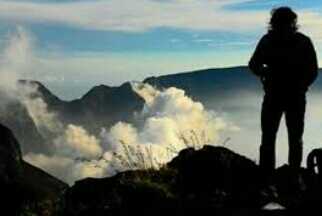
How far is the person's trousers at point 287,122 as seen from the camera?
518 inches

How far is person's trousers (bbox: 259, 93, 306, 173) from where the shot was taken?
1315 cm

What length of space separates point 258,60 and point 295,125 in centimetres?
135

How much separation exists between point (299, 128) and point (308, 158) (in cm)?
340

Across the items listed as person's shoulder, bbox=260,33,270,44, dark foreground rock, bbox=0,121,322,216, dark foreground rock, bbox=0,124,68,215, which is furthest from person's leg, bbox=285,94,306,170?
dark foreground rock, bbox=0,124,68,215

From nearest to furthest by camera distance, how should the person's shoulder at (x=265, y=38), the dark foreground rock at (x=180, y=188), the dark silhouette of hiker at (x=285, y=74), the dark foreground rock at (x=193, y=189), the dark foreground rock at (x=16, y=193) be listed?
the dark foreground rock at (x=193, y=189) < the dark foreground rock at (x=180, y=188) < the dark foreground rock at (x=16, y=193) < the dark silhouette of hiker at (x=285, y=74) < the person's shoulder at (x=265, y=38)

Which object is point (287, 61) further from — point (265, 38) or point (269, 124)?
point (269, 124)

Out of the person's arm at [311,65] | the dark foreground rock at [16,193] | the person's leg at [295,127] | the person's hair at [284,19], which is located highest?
the person's hair at [284,19]

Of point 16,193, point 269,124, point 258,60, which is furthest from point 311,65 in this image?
point 16,193

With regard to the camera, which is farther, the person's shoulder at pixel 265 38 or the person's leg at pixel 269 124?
the person's leg at pixel 269 124

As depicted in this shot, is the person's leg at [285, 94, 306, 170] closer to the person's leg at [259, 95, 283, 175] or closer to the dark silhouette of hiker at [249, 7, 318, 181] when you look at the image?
the dark silhouette of hiker at [249, 7, 318, 181]

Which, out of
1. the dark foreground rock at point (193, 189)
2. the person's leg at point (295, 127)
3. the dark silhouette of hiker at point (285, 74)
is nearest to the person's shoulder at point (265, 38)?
the dark silhouette of hiker at point (285, 74)

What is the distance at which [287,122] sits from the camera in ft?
43.5

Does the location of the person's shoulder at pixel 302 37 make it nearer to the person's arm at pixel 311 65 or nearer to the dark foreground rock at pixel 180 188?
the person's arm at pixel 311 65

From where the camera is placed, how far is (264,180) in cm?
1323
